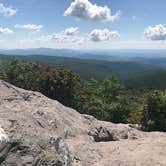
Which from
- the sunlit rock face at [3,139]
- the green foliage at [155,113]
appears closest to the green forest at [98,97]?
the green foliage at [155,113]

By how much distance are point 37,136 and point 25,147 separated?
108 cm

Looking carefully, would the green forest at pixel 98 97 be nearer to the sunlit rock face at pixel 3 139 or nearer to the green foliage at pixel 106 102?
the green foliage at pixel 106 102

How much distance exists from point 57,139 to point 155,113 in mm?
35500

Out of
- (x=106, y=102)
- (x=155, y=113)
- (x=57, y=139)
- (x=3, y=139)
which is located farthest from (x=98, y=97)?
(x=3, y=139)

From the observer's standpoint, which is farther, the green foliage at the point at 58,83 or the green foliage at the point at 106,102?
the green foliage at the point at 58,83

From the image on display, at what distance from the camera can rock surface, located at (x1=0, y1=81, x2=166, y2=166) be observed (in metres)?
14.8

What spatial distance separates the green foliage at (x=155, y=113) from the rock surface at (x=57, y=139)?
22084 mm

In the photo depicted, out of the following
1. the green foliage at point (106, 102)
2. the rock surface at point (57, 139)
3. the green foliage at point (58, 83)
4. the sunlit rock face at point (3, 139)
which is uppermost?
the sunlit rock face at point (3, 139)

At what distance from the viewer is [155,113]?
49906 millimetres

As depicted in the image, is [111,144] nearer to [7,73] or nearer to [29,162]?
[29,162]

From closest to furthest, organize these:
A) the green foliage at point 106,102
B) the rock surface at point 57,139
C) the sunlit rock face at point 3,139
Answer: the sunlit rock face at point 3,139 → the rock surface at point 57,139 → the green foliage at point 106,102

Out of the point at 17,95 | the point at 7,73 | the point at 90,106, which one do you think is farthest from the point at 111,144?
the point at 7,73

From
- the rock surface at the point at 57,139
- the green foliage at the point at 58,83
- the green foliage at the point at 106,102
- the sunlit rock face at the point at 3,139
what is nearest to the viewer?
the sunlit rock face at the point at 3,139

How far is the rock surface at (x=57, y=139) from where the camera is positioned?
14.8 meters
